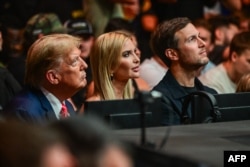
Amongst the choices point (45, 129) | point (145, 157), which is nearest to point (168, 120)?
point (145, 157)

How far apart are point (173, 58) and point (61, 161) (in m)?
3.78

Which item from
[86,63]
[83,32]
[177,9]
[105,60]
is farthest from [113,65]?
[177,9]

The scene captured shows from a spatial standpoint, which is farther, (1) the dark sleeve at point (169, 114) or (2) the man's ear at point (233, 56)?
(2) the man's ear at point (233, 56)

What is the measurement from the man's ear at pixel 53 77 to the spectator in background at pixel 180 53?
82 centimetres

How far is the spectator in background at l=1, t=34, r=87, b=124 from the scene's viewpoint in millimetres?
4398

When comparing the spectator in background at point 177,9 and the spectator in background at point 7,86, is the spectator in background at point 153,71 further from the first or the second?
the spectator in background at point 177,9

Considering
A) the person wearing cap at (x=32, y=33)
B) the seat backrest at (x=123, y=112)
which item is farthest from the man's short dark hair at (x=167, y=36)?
the seat backrest at (x=123, y=112)

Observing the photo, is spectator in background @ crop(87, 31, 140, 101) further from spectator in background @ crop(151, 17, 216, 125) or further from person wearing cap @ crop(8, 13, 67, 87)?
person wearing cap @ crop(8, 13, 67, 87)

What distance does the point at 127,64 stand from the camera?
17.5 feet

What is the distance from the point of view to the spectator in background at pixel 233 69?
21.2ft

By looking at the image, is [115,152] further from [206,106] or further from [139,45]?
[139,45]

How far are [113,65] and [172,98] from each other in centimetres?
49

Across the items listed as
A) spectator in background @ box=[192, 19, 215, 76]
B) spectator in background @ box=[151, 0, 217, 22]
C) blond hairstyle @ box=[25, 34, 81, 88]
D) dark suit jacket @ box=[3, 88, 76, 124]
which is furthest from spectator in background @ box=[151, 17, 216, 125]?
spectator in background @ box=[151, 0, 217, 22]

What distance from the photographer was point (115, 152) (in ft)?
6.01
